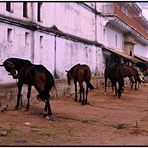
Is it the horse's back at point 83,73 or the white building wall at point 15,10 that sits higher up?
the white building wall at point 15,10

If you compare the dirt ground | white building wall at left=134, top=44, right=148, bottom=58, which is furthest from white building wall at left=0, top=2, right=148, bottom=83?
white building wall at left=134, top=44, right=148, bottom=58

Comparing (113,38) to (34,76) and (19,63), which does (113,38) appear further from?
(34,76)

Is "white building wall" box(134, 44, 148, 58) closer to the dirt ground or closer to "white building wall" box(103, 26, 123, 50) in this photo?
"white building wall" box(103, 26, 123, 50)

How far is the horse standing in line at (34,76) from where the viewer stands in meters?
13.9

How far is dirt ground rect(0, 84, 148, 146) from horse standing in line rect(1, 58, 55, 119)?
0.68m

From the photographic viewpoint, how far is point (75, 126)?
41.9 feet

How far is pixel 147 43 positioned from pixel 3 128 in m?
54.1

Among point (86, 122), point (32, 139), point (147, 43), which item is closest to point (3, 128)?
point (32, 139)

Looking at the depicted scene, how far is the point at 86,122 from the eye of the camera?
45.3 feet

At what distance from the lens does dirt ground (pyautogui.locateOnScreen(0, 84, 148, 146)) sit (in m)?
10.4

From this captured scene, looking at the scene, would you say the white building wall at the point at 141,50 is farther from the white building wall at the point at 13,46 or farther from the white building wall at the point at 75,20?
the white building wall at the point at 13,46

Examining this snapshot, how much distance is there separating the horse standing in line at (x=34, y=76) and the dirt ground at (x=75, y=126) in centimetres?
68

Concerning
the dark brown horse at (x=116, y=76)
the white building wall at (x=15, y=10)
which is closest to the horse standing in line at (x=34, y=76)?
the white building wall at (x=15, y=10)

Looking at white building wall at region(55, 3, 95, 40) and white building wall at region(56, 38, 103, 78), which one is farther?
white building wall at region(55, 3, 95, 40)
